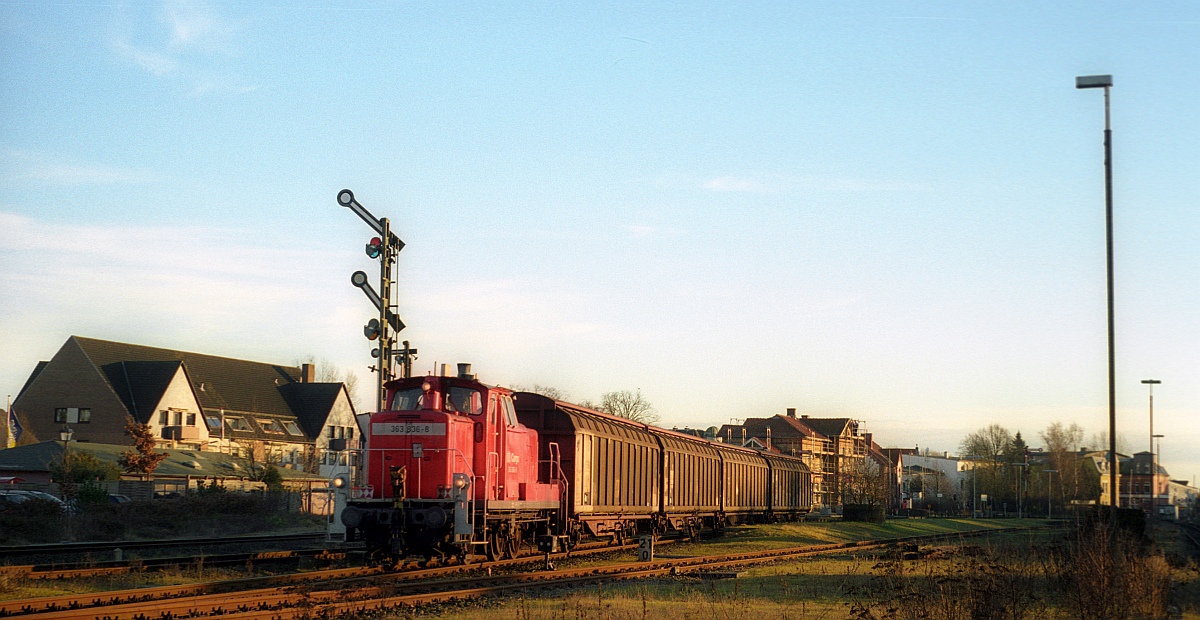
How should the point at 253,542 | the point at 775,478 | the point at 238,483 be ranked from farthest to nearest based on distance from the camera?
the point at 238,483 → the point at 775,478 → the point at 253,542

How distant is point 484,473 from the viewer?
2223 cm

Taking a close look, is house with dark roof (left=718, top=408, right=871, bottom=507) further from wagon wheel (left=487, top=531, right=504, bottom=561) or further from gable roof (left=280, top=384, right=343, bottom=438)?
wagon wheel (left=487, top=531, right=504, bottom=561)

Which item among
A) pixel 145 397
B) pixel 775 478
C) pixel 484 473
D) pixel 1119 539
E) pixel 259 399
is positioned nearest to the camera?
pixel 1119 539

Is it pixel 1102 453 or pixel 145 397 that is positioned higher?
pixel 145 397

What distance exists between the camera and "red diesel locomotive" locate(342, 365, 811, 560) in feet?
68.9

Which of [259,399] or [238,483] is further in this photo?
[259,399]

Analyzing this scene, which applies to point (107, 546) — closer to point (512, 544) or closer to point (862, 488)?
point (512, 544)

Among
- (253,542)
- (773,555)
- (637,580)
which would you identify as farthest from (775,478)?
(637,580)

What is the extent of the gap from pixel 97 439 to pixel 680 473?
52610 millimetres

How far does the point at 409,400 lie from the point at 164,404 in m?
57.1

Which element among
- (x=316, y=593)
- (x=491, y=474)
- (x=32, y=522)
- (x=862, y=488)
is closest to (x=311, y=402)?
(x=862, y=488)

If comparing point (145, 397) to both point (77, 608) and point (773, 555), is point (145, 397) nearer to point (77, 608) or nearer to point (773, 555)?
point (773, 555)

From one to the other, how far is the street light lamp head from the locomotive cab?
13701 mm

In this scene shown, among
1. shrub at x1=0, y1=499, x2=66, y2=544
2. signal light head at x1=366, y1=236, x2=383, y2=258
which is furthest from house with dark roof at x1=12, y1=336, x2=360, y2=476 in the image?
signal light head at x1=366, y1=236, x2=383, y2=258
